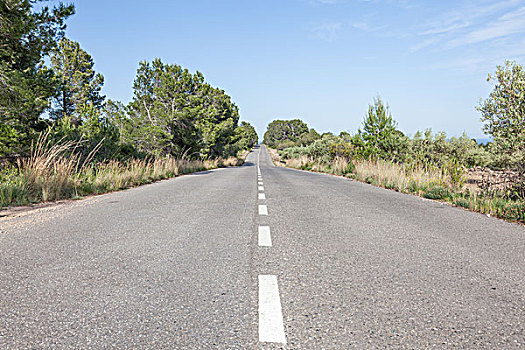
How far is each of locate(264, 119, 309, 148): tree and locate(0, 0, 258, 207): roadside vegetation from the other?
4974 inches

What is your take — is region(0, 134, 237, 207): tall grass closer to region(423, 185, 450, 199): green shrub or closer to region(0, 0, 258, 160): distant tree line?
region(0, 0, 258, 160): distant tree line

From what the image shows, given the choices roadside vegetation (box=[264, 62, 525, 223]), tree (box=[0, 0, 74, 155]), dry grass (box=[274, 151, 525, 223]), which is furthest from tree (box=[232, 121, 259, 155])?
tree (box=[0, 0, 74, 155])

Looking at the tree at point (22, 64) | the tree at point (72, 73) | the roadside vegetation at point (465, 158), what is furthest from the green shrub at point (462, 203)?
the tree at point (72, 73)

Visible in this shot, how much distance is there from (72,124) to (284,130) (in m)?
158

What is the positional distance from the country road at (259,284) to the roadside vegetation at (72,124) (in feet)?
14.2

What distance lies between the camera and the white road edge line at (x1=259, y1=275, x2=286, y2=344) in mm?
2260

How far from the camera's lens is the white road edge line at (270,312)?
2.26m

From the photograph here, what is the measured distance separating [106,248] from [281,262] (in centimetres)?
212

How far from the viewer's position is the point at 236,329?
2352mm

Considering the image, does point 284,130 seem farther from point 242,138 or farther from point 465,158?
point 465,158

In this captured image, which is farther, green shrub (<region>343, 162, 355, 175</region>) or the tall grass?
green shrub (<region>343, 162, 355, 175</region>)

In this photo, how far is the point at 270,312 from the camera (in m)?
2.60

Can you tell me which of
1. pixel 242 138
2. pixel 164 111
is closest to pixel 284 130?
pixel 242 138

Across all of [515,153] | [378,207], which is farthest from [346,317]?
[515,153]
